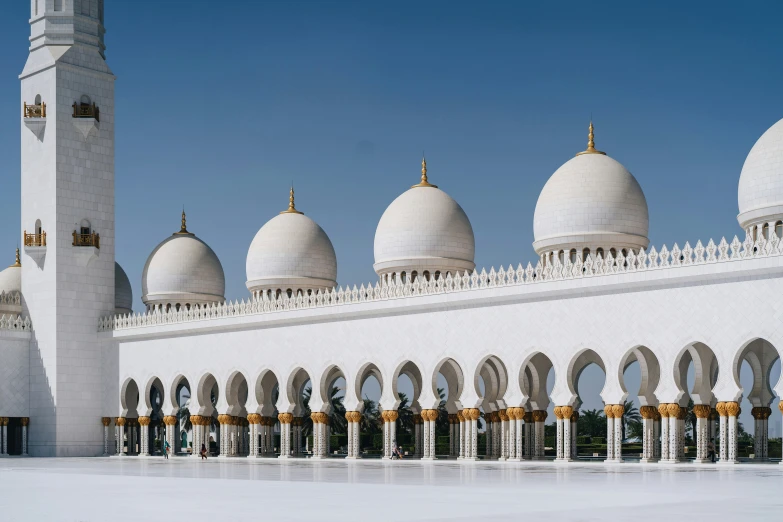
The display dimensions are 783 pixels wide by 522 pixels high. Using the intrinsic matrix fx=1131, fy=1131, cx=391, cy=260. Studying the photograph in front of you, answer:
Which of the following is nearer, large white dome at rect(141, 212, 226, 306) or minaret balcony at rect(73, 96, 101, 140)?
minaret balcony at rect(73, 96, 101, 140)

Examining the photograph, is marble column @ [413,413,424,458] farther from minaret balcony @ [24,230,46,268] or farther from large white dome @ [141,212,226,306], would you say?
minaret balcony @ [24,230,46,268]

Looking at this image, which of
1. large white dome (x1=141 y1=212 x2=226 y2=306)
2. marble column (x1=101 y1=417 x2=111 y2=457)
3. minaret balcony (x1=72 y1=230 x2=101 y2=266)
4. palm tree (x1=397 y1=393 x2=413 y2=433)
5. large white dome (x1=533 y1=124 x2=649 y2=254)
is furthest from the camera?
palm tree (x1=397 y1=393 x2=413 y2=433)

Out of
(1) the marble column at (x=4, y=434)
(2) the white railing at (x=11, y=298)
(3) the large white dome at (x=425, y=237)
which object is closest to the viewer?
(3) the large white dome at (x=425, y=237)

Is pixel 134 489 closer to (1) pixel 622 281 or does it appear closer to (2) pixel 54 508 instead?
(2) pixel 54 508

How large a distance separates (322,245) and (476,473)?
16203 millimetres

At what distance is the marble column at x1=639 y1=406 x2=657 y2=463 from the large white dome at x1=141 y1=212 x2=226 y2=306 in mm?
15953

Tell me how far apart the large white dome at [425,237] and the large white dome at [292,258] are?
126 inches

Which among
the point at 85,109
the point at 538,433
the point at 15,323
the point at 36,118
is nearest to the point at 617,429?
the point at 538,433

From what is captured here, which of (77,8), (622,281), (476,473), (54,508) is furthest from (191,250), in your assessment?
(54,508)

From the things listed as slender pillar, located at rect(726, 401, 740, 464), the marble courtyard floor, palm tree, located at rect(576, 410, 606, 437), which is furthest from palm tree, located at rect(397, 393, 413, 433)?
the marble courtyard floor

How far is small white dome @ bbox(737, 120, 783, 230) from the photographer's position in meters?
22.8

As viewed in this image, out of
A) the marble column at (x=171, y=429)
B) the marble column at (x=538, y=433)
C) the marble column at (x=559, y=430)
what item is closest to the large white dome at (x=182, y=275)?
the marble column at (x=171, y=429)

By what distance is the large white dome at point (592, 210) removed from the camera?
25359mm

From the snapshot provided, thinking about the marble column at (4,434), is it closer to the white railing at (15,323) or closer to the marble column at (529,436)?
the white railing at (15,323)
